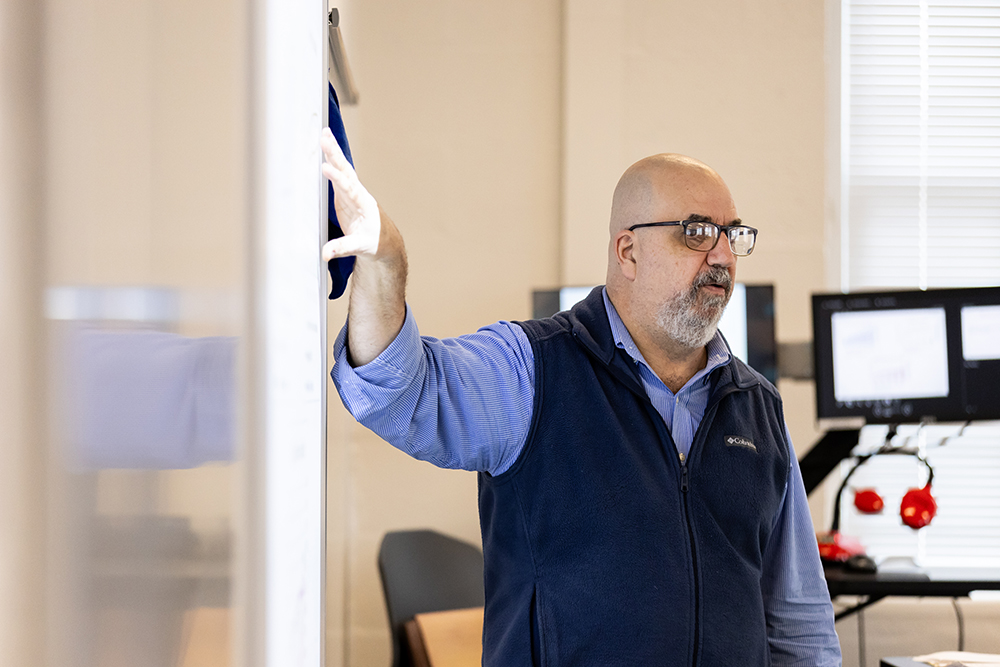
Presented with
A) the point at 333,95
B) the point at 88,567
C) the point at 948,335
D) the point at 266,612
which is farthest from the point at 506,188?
the point at 88,567

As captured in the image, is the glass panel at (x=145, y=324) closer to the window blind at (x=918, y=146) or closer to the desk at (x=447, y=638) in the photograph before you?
the desk at (x=447, y=638)

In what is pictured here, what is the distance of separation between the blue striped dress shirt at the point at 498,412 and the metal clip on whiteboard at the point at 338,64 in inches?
28.5

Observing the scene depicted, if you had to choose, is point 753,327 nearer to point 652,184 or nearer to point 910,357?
point 910,357

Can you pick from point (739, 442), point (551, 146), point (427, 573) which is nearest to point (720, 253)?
point (739, 442)

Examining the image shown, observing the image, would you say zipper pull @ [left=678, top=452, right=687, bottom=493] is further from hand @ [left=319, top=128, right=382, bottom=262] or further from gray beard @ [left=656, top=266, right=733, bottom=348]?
hand @ [left=319, top=128, right=382, bottom=262]

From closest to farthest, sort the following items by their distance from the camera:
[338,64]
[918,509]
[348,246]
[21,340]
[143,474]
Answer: [21,340] → [143,474] → [348,246] → [338,64] → [918,509]

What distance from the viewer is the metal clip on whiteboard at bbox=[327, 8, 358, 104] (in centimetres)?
Result: 160

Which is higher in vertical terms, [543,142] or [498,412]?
[543,142]

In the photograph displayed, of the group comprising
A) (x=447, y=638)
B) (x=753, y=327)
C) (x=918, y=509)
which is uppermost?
(x=753, y=327)

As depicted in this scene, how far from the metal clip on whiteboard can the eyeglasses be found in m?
0.78

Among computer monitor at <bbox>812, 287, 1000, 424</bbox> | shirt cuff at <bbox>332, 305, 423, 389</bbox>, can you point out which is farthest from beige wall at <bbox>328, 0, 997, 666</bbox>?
shirt cuff at <bbox>332, 305, 423, 389</bbox>

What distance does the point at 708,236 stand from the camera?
1.54 metres

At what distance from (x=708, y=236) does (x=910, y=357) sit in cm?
123

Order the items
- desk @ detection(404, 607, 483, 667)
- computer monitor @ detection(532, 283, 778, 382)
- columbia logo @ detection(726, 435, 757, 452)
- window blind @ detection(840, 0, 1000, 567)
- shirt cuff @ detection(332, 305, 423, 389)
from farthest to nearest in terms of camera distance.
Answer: window blind @ detection(840, 0, 1000, 567) < computer monitor @ detection(532, 283, 778, 382) < desk @ detection(404, 607, 483, 667) < columbia logo @ detection(726, 435, 757, 452) < shirt cuff @ detection(332, 305, 423, 389)
